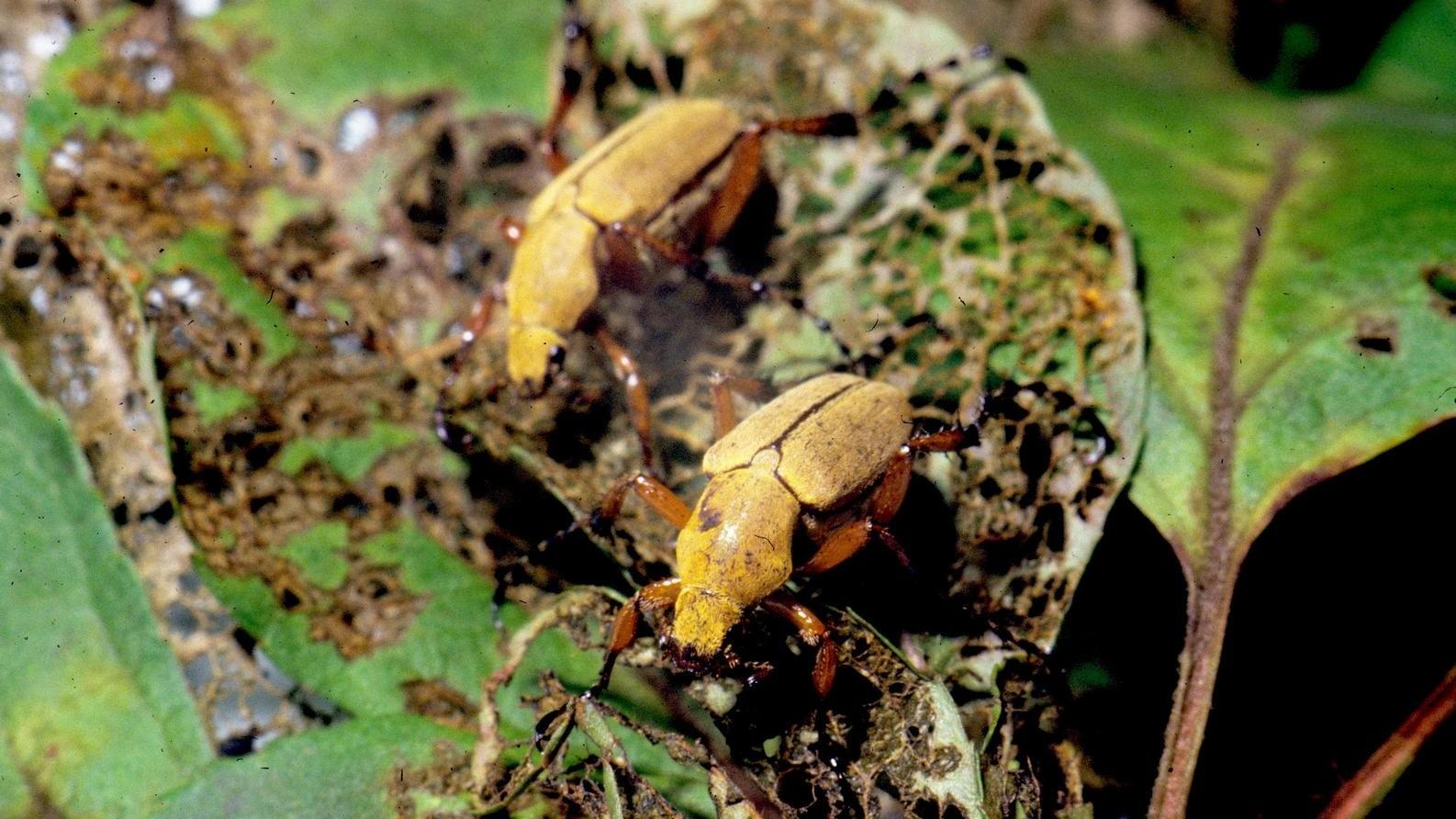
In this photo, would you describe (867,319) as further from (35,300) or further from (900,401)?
(35,300)

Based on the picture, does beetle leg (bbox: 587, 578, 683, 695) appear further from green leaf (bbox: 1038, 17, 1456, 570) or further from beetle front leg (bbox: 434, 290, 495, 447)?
green leaf (bbox: 1038, 17, 1456, 570)

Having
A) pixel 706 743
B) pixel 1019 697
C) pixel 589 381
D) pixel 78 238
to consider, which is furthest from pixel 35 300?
pixel 1019 697

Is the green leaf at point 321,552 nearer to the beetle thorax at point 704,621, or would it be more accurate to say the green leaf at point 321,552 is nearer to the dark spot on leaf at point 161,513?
the dark spot on leaf at point 161,513

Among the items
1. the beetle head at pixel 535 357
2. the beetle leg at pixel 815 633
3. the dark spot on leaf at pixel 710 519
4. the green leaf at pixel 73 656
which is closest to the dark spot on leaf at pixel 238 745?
the green leaf at pixel 73 656

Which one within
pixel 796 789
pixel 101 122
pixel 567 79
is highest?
pixel 101 122

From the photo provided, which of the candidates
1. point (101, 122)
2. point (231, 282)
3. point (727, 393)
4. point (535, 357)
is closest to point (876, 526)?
point (727, 393)

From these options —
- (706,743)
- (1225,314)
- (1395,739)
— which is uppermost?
(1225,314)

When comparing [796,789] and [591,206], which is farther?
[591,206]

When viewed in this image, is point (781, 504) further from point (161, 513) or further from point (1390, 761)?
point (161, 513)
